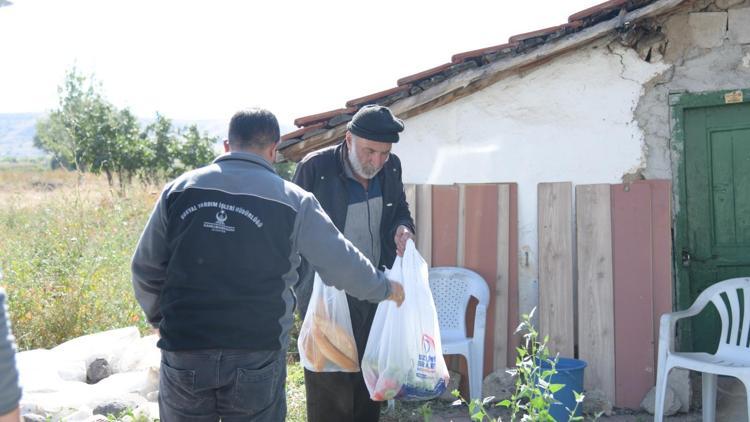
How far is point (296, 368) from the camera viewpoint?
634 cm

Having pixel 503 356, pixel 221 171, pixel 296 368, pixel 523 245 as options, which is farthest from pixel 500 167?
pixel 221 171

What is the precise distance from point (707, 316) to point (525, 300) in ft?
4.50

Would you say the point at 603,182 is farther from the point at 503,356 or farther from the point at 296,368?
the point at 296,368

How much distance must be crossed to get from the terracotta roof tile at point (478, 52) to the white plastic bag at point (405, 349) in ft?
8.06

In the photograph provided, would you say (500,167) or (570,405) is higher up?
(500,167)

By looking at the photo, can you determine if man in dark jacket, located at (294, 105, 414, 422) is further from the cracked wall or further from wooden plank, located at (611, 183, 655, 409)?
the cracked wall

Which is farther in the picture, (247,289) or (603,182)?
(603,182)

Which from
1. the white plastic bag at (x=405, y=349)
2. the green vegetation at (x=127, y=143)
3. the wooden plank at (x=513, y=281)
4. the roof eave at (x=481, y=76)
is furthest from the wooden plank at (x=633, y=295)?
the green vegetation at (x=127, y=143)

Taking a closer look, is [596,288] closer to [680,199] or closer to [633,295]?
[633,295]

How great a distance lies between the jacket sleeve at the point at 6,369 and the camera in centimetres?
167

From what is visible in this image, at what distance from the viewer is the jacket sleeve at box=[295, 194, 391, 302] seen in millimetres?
2887

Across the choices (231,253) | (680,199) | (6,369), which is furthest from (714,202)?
(6,369)

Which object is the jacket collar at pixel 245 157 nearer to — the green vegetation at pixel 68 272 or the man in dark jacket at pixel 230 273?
the man in dark jacket at pixel 230 273

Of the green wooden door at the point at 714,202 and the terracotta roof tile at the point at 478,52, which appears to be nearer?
the green wooden door at the point at 714,202
